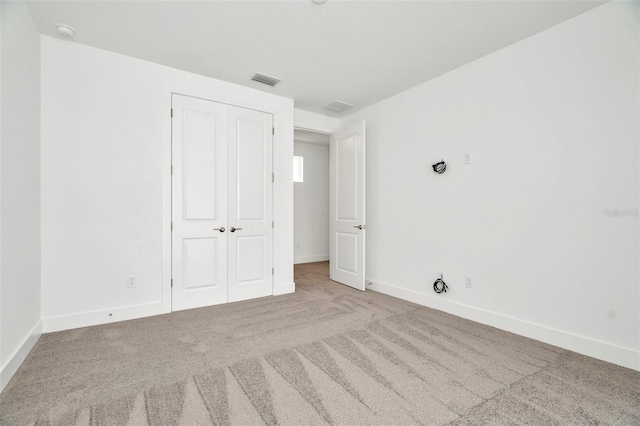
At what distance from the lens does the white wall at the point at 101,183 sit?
2.70 metres

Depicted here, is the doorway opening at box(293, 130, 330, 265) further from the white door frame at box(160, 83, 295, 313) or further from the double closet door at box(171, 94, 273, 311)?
the double closet door at box(171, 94, 273, 311)

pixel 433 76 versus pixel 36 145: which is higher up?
pixel 433 76

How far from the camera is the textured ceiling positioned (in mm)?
2254

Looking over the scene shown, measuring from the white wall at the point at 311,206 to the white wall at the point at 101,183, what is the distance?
11.6 feet

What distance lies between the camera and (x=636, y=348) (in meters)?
2.09

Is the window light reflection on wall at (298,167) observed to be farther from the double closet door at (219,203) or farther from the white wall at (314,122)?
the double closet door at (219,203)

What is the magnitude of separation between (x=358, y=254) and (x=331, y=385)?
2466 mm

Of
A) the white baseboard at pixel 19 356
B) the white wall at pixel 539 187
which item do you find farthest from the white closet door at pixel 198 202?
the white wall at pixel 539 187

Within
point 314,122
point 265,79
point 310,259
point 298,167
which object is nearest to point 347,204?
point 314,122

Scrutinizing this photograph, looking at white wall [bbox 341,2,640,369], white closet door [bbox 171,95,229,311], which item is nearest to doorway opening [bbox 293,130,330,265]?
white closet door [bbox 171,95,229,311]

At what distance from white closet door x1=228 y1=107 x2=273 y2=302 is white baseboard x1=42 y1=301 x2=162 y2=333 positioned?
0.88 m

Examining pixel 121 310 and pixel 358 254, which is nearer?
pixel 121 310

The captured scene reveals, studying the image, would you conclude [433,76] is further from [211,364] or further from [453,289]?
[211,364]

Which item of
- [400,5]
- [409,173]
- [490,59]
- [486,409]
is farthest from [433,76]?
[486,409]
